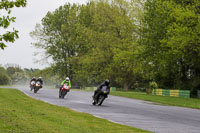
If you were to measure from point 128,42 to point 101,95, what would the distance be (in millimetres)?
34538

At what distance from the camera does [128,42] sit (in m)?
58.1

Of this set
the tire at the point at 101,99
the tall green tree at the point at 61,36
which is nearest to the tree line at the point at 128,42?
the tall green tree at the point at 61,36

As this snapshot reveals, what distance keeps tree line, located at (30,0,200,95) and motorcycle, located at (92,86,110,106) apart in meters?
14.9

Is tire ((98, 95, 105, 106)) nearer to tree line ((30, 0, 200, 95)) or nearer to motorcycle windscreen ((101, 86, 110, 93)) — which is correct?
motorcycle windscreen ((101, 86, 110, 93))

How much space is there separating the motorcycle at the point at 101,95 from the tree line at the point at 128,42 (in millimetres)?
14865

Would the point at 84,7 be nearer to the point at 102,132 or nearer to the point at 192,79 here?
the point at 192,79

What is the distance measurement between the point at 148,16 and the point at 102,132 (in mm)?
37367

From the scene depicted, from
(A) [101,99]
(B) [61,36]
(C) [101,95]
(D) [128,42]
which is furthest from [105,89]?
(B) [61,36]

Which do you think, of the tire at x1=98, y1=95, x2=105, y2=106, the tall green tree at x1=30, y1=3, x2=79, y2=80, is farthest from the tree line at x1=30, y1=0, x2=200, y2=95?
the tire at x1=98, y1=95, x2=105, y2=106

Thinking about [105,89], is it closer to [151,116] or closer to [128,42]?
[151,116]

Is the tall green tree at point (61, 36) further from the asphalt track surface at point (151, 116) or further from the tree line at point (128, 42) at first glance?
the asphalt track surface at point (151, 116)

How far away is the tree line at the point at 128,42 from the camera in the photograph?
129 feet

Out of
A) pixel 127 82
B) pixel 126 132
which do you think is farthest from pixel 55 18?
pixel 126 132

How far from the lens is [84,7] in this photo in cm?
7681
